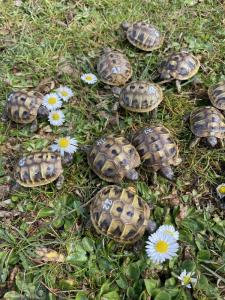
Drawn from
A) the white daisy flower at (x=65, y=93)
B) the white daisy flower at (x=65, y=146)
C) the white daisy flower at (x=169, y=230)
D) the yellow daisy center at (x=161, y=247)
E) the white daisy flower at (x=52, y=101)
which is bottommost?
the yellow daisy center at (x=161, y=247)

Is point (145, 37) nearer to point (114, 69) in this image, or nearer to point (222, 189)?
point (114, 69)

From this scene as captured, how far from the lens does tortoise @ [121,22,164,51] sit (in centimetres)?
475

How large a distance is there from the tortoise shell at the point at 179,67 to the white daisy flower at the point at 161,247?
204 centimetres

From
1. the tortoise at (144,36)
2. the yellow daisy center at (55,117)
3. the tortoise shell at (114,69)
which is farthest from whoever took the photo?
the tortoise at (144,36)

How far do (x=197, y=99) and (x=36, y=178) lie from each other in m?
2.15

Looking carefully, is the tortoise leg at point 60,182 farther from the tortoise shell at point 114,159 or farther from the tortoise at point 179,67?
the tortoise at point 179,67

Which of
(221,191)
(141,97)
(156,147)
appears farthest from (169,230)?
(141,97)

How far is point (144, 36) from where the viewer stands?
473 centimetres

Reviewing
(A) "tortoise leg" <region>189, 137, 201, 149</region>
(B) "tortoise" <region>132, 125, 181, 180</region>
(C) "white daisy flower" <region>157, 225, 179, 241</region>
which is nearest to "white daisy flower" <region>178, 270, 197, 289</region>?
(C) "white daisy flower" <region>157, 225, 179, 241</region>

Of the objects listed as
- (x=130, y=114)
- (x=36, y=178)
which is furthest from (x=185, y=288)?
(x=130, y=114)

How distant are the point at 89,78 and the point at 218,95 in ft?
5.08

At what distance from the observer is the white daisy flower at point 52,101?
4.27 meters

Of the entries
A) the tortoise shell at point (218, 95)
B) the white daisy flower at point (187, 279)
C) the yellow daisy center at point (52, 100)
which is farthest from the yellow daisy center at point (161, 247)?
the yellow daisy center at point (52, 100)

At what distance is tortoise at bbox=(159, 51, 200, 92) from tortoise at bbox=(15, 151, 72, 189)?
172cm
